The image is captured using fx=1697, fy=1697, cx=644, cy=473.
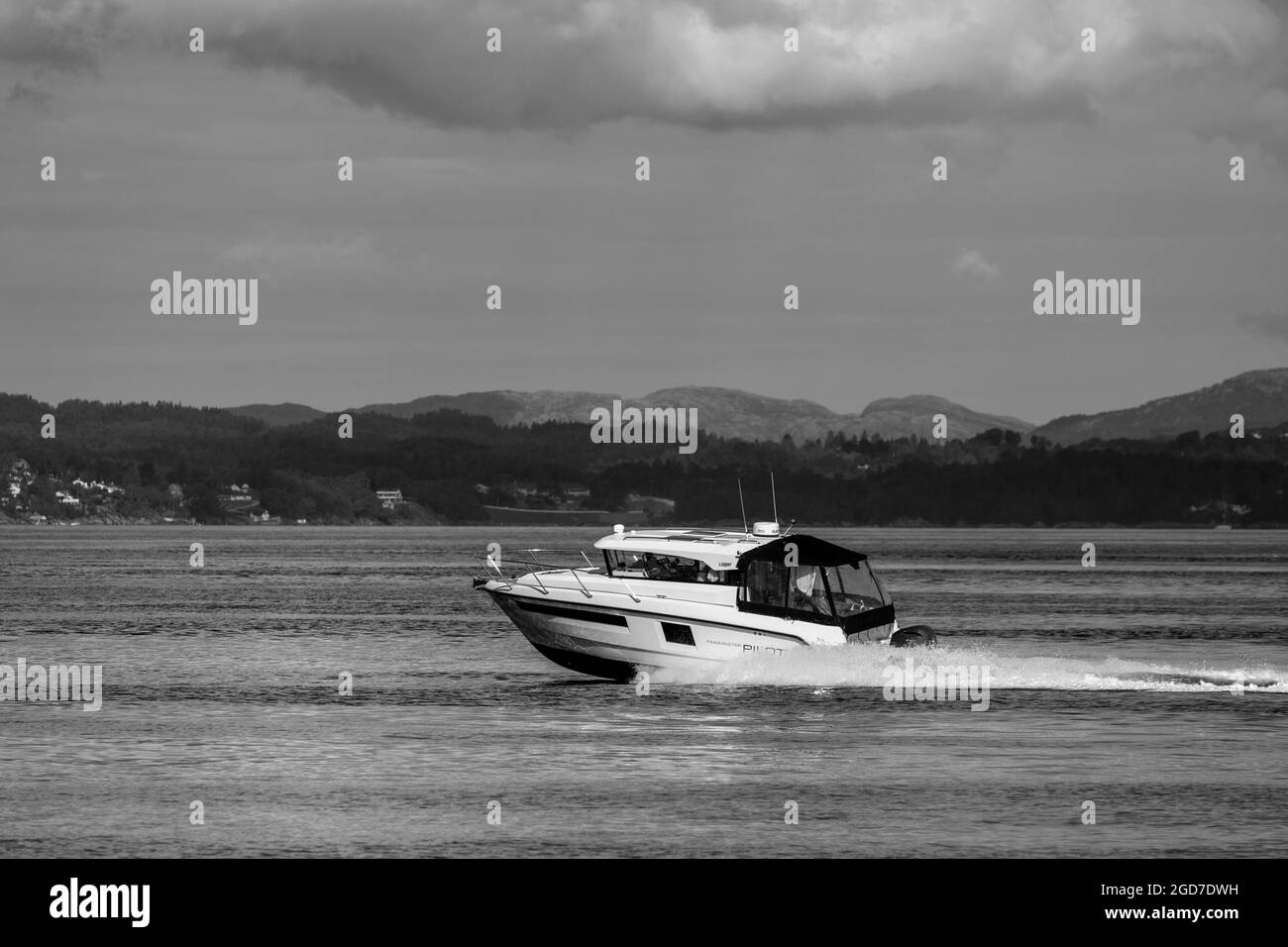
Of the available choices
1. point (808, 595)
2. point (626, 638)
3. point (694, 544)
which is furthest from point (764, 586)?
point (626, 638)

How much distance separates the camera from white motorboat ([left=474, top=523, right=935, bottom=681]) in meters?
42.2

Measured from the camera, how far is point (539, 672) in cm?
5091

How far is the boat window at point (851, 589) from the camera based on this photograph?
42969 millimetres

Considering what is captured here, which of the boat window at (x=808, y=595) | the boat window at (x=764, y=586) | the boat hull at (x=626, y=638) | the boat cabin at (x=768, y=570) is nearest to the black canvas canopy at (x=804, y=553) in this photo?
the boat cabin at (x=768, y=570)

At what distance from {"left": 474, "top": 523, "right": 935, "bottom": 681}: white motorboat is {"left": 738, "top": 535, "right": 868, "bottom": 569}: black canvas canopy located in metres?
0.02

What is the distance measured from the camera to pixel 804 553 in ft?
139

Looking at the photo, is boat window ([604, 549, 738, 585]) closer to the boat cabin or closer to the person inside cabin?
the boat cabin

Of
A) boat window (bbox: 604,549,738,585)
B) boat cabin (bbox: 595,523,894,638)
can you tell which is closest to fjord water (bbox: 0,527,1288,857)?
boat cabin (bbox: 595,523,894,638)

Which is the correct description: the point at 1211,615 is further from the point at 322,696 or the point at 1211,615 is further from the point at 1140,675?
the point at 322,696

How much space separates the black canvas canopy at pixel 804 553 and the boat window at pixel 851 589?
0.30 meters

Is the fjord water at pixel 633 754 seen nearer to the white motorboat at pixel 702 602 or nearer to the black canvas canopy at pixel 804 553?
the white motorboat at pixel 702 602

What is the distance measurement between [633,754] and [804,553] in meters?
10.3

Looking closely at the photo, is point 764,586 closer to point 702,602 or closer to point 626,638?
point 702,602
